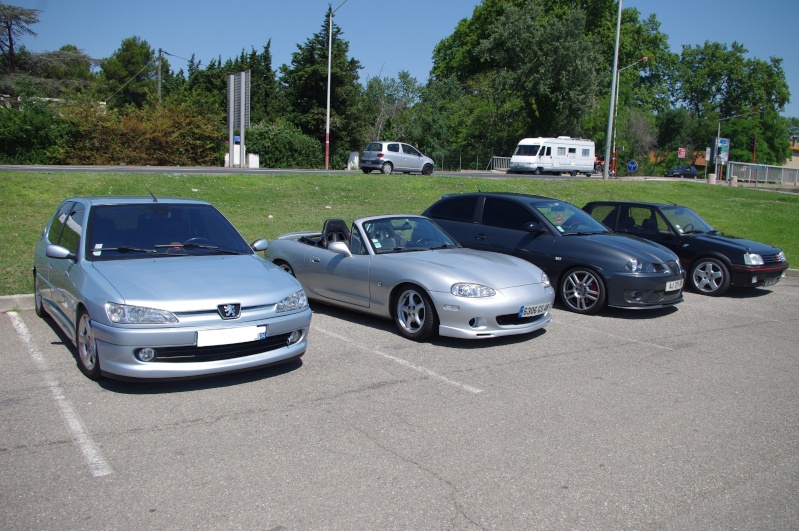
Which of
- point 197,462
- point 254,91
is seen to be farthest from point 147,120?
point 197,462

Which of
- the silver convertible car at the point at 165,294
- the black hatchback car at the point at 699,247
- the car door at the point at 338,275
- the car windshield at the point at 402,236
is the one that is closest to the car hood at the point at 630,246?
the black hatchback car at the point at 699,247

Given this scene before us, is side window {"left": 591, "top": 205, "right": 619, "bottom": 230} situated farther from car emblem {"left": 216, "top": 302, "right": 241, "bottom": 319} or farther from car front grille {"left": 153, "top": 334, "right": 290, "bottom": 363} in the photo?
car emblem {"left": 216, "top": 302, "right": 241, "bottom": 319}

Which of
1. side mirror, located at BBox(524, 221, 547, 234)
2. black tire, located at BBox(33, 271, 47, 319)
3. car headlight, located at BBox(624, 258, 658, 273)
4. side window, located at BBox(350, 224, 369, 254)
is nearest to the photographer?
black tire, located at BBox(33, 271, 47, 319)

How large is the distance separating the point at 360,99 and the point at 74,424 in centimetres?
4509

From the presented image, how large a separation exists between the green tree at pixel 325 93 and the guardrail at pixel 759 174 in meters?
26.9

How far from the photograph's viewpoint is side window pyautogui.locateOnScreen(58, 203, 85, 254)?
6275 millimetres

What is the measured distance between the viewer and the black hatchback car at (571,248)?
28.8 feet

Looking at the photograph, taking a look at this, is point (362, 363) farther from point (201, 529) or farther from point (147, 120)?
point (147, 120)

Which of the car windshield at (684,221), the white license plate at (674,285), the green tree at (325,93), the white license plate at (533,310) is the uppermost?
the green tree at (325,93)

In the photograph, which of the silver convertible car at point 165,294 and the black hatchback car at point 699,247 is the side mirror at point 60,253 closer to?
the silver convertible car at point 165,294

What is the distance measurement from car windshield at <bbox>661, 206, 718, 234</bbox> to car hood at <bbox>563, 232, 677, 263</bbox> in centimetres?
179

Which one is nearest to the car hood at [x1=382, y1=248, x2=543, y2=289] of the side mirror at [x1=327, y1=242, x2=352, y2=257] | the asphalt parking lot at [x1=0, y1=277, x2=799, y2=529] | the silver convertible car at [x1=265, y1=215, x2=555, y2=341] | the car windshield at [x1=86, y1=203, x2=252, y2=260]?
the silver convertible car at [x1=265, y1=215, x2=555, y2=341]

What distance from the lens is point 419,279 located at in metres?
7.10

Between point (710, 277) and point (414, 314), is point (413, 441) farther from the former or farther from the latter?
point (710, 277)
